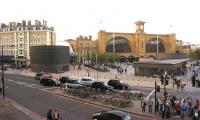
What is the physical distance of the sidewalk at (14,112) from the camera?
1174 inches

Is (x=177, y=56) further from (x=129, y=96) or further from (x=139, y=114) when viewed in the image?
(x=139, y=114)

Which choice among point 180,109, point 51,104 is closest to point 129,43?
point 51,104

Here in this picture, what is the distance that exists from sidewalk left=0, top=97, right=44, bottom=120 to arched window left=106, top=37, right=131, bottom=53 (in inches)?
4465

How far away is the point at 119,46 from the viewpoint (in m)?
153

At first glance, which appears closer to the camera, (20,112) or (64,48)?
(20,112)

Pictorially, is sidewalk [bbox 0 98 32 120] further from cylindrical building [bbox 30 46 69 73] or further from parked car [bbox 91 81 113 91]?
cylindrical building [bbox 30 46 69 73]

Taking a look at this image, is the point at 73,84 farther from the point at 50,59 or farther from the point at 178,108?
the point at 50,59

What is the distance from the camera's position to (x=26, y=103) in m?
37.8

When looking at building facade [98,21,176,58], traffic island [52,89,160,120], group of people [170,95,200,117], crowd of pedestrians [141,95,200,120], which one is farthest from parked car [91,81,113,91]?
building facade [98,21,176,58]

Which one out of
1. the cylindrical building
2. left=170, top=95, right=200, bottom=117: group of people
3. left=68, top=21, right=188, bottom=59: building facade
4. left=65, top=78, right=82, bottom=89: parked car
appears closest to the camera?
left=170, top=95, right=200, bottom=117: group of people

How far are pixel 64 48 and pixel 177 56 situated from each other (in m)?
45.3

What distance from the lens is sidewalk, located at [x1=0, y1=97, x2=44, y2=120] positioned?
29817 mm

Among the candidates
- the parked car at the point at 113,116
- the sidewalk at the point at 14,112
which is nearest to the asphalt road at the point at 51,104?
the sidewalk at the point at 14,112

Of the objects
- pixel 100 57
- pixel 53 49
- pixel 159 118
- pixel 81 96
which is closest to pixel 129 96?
pixel 81 96
